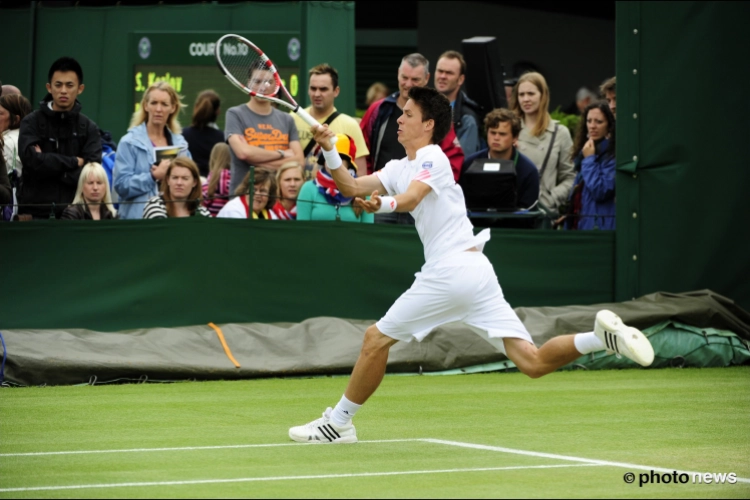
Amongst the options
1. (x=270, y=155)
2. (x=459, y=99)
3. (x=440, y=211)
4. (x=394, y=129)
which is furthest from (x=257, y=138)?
(x=440, y=211)

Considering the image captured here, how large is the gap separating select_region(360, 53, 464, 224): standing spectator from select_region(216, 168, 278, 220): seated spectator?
0.97m

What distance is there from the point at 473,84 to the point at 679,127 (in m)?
2.51

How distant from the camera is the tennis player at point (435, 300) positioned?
659 cm

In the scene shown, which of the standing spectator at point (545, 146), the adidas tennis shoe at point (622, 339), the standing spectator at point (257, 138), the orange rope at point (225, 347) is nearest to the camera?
the adidas tennis shoe at point (622, 339)

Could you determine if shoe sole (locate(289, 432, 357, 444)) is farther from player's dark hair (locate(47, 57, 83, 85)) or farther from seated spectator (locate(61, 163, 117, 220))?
player's dark hair (locate(47, 57, 83, 85))

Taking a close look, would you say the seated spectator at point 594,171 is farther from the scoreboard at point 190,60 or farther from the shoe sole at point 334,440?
the shoe sole at point 334,440

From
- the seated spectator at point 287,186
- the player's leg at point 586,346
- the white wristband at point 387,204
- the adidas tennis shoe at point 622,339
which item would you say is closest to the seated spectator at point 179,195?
the seated spectator at point 287,186

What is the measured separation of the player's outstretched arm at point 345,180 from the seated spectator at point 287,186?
396cm

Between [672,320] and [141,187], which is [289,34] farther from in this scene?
[672,320]

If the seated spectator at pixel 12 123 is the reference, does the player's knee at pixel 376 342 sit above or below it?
below

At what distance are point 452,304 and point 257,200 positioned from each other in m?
4.62

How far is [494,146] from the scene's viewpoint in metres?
11.5

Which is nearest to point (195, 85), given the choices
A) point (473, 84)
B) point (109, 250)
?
point (473, 84)

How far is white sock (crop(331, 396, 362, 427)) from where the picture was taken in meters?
6.63
